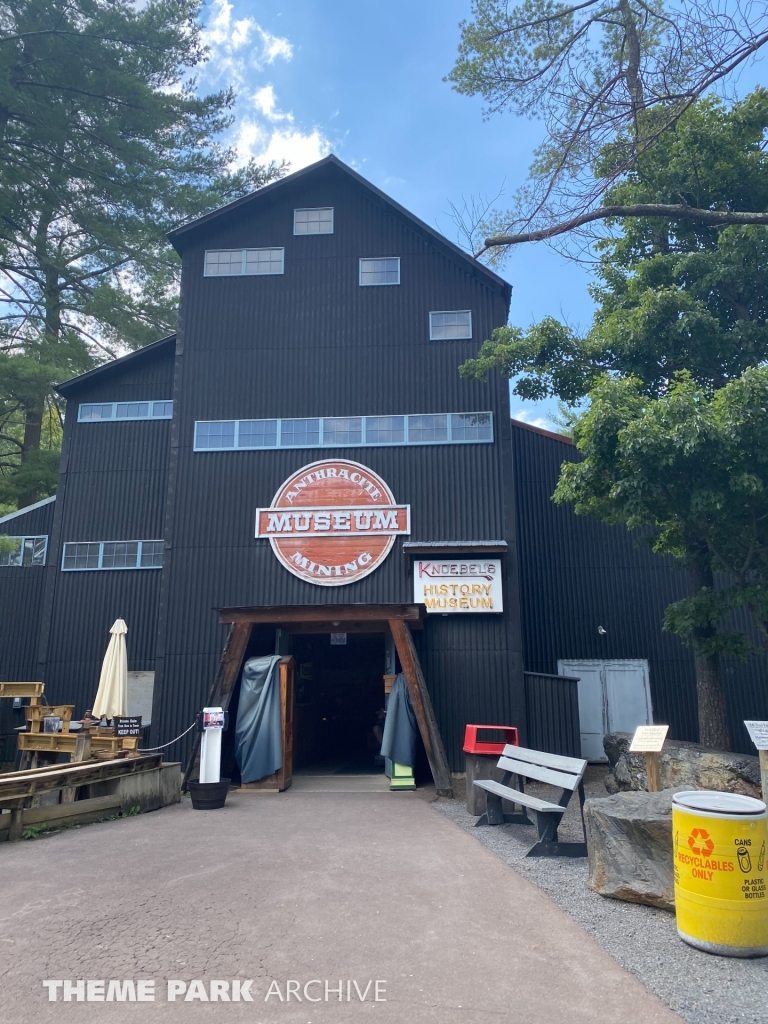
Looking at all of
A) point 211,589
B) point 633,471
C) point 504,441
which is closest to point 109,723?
point 211,589

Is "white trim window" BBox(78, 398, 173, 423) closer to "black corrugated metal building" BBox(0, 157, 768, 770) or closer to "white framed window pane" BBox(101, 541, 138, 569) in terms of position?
"black corrugated metal building" BBox(0, 157, 768, 770)

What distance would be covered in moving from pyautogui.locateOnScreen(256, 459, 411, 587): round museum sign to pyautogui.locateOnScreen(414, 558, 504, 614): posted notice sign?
81cm

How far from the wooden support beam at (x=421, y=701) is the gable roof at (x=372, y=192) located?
6.99 m

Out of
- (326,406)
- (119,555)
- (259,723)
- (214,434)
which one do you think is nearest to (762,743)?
(259,723)

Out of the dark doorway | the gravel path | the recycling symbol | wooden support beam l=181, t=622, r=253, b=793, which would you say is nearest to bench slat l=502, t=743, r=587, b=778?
the gravel path

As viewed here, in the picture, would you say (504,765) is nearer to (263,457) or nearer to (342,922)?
(342,922)

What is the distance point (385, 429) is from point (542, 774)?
763 centimetres

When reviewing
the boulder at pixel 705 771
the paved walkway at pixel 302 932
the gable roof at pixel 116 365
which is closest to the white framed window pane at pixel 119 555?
the gable roof at pixel 116 365

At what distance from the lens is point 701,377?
11.3m

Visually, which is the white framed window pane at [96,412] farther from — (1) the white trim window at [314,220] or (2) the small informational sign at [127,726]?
(2) the small informational sign at [127,726]

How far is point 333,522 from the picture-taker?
12969 millimetres

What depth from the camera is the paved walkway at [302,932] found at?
12.1 ft

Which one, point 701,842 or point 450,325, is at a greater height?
point 450,325

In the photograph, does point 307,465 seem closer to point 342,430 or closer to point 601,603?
point 342,430
